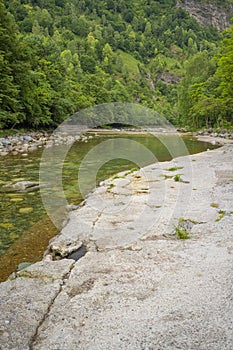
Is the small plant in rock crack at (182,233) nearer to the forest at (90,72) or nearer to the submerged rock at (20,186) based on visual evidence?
the submerged rock at (20,186)

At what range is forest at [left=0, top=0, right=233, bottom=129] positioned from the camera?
27.0 meters

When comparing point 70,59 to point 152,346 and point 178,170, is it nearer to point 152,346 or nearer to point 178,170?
point 178,170

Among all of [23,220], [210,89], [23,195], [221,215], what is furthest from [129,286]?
[210,89]

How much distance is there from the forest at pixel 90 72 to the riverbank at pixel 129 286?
1932cm

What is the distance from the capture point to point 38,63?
3759 cm

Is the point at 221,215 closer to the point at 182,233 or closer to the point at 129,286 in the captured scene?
the point at 182,233

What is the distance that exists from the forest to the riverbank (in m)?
19.3

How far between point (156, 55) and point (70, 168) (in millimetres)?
196099

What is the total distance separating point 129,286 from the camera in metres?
3.47

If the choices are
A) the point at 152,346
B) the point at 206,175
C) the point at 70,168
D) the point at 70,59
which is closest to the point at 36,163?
the point at 70,168

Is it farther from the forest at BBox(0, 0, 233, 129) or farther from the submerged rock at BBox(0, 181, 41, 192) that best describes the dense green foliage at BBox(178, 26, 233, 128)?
the submerged rock at BBox(0, 181, 41, 192)

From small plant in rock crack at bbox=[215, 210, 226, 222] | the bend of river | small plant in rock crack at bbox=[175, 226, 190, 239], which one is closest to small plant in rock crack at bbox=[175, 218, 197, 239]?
small plant in rock crack at bbox=[175, 226, 190, 239]

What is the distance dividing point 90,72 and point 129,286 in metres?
117

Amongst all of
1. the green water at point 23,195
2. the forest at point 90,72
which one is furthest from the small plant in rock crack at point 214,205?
the forest at point 90,72
